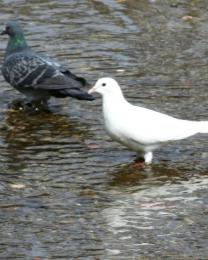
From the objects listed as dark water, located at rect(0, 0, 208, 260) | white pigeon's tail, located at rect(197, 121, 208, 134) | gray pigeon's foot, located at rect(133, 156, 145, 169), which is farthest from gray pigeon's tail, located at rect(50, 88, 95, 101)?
white pigeon's tail, located at rect(197, 121, 208, 134)

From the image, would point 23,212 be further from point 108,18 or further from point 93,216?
point 108,18

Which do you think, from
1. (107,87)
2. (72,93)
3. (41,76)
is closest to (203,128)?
(107,87)

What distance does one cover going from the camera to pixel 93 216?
7109 millimetres

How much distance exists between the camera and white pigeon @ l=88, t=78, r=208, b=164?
26.7 feet

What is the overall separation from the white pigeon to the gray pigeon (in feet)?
3.99

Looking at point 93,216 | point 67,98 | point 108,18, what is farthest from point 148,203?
point 108,18

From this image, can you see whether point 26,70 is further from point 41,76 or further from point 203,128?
point 203,128

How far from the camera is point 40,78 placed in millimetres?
9945

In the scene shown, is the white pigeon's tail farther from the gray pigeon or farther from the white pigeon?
the gray pigeon

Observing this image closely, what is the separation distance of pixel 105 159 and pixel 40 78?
1786 millimetres

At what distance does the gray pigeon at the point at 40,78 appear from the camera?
9742 millimetres

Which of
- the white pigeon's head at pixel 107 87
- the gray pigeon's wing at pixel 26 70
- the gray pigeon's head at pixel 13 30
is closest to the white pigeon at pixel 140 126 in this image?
the white pigeon's head at pixel 107 87

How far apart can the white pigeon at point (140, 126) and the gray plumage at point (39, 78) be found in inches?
47.9

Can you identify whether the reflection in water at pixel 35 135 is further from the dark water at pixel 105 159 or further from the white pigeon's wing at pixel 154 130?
the white pigeon's wing at pixel 154 130
